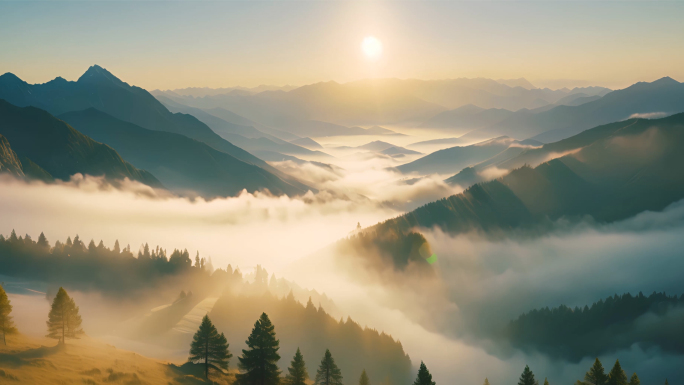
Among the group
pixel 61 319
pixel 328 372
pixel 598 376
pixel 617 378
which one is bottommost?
pixel 328 372

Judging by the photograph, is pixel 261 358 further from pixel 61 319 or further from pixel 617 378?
pixel 617 378

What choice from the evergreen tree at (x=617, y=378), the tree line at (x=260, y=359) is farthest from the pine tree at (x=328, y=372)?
the evergreen tree at (x=617, y=378)

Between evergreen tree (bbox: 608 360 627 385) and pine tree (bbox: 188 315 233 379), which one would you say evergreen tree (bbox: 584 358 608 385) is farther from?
pine tree (bbox: 188 315 233 379)

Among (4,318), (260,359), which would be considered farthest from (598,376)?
(4,318)

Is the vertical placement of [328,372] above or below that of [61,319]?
below

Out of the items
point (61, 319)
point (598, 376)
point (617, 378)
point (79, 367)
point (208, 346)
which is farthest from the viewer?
point (598, 376)

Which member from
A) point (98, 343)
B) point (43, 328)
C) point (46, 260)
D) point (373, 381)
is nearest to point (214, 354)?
point (98, 343)

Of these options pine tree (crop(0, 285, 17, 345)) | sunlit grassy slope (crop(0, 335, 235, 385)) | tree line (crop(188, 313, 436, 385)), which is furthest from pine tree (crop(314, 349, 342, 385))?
pine tree (crop(0, 285, 17, 345))

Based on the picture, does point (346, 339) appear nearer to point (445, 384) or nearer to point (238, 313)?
point (238, 313)
